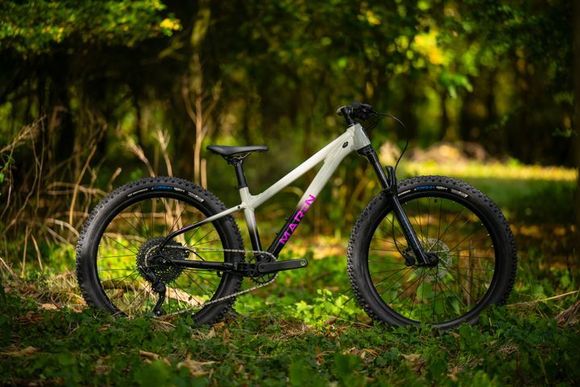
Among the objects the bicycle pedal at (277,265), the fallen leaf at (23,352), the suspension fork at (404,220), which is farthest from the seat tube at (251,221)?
the fallen leaf at (23,352)

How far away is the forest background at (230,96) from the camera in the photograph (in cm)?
566

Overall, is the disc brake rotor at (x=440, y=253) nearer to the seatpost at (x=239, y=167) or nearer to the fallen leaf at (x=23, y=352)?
the seatpost at (x=239, y=167)

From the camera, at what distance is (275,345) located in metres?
4.12

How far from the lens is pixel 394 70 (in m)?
7.98

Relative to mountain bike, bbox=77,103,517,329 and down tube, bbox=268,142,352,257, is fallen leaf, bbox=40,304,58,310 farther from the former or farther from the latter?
down tube, bbox=268,142,352,257

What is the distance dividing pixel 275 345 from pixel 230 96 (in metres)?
6.10

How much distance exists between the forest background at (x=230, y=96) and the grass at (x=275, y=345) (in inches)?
1.2

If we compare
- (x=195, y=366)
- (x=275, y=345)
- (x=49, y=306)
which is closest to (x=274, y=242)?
(x=275, y=345)

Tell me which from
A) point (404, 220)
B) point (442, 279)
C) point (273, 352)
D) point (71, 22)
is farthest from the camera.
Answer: point (71, 22)

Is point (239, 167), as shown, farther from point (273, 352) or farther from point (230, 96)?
point (230, 96)

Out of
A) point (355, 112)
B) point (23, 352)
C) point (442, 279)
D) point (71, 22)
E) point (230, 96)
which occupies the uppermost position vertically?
point (230, 96)

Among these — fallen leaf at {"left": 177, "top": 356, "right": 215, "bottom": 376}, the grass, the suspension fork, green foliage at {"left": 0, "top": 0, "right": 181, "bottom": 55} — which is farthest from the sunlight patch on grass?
fallen leaf at {"left": 177, "top": 356, "right": 215, "bottom": 376}

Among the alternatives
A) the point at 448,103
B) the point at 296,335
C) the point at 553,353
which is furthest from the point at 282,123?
the point at 448,103

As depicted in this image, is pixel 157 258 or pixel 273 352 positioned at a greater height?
pixel 157 258
